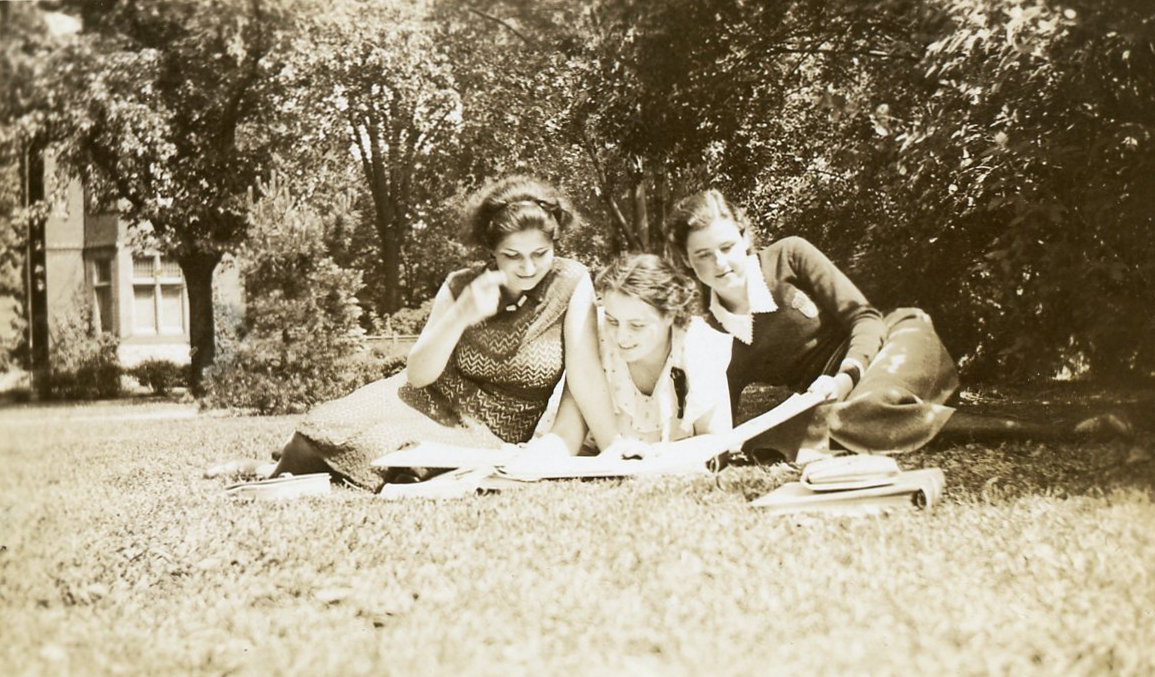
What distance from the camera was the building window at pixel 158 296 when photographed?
4035 millimetres

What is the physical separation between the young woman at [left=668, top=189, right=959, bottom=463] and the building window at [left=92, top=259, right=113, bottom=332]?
7.51 ft

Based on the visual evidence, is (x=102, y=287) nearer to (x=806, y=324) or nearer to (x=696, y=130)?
(x=696, y=130)

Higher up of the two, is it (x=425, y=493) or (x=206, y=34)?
(x=206, y=34)

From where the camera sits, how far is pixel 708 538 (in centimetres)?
379

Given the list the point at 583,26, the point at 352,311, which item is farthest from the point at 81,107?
the point at 583,26

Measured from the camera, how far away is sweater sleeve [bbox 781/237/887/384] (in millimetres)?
4293

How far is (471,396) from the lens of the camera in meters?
4.25

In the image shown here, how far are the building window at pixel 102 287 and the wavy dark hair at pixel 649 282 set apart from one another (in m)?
1.97

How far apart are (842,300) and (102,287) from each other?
305cm

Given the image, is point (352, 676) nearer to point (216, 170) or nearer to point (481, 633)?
point (481, 633)

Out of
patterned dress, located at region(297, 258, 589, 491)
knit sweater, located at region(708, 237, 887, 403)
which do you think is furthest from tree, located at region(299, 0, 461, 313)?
knit sweater, located at region(708, 237, 887, 403)

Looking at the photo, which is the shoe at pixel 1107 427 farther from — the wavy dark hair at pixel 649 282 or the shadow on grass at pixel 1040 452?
the wavy dark hair at pixel 649 282

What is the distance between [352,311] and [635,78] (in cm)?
154

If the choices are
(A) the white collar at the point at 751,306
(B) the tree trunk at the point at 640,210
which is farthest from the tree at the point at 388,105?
(A) the white collar at the point at 751,306
